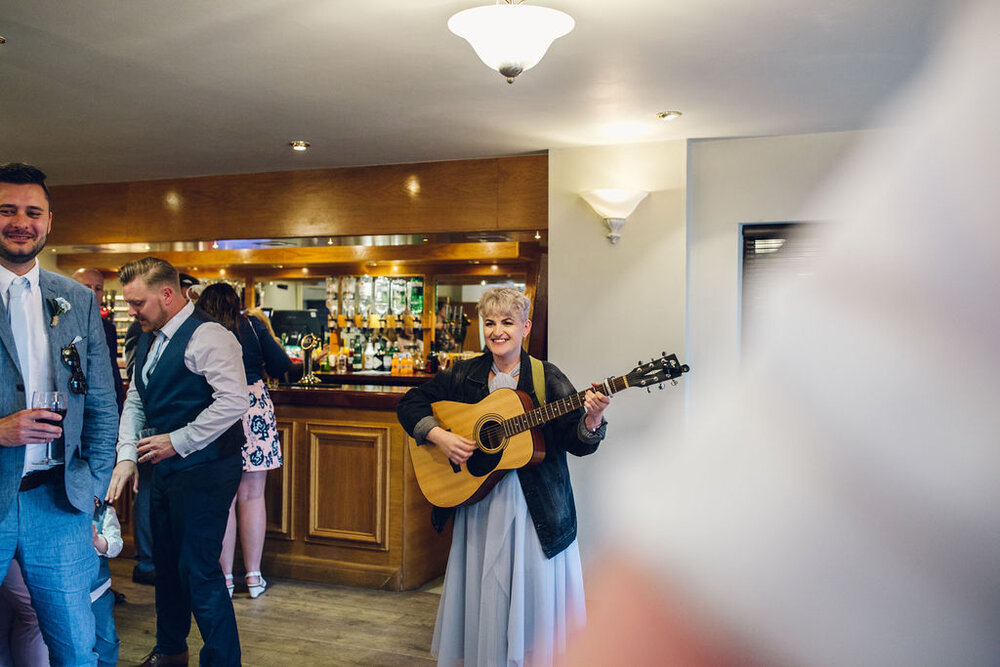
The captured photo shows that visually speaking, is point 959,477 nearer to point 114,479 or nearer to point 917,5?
point 917,5

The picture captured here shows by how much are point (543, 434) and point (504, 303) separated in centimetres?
49

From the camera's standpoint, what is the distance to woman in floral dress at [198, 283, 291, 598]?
407 cm

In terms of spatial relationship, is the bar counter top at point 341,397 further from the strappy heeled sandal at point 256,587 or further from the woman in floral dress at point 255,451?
the strappy heeled sandal at point 256,587

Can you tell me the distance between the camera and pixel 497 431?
277cm

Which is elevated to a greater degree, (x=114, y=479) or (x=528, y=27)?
(x=528, y=27)

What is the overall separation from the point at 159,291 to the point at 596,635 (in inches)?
101

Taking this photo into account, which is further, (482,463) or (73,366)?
(482,463)

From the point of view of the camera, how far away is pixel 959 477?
3.54 m

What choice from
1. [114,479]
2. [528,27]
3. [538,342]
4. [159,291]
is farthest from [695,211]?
[114,479]

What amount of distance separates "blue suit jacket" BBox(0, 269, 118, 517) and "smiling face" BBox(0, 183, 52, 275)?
3.4 inches

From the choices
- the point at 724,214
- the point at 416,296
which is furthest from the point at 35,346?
the point at 416,296

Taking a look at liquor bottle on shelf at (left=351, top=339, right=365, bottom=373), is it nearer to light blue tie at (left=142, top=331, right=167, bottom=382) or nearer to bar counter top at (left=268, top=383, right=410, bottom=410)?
bar counter top at (left=268, top=383, right=410, bottom=410)

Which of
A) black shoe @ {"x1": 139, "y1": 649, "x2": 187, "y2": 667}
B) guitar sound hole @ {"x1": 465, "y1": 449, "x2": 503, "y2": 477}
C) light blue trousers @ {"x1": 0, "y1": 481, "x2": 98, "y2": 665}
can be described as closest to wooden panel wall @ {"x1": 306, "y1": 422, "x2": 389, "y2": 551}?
black shoe @ {"x1": 139, "y1": 649, "x2": 187, "y2": 667}

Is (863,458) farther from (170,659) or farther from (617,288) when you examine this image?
(170,659)
